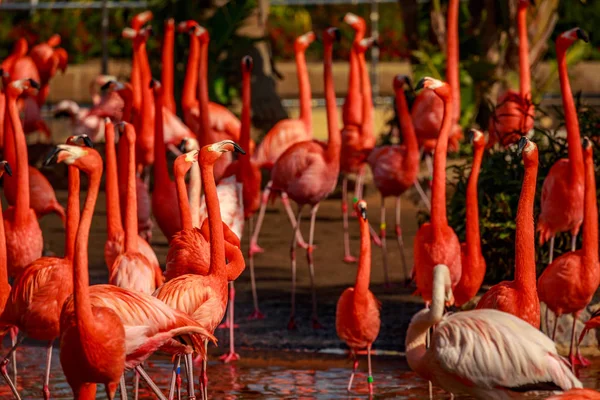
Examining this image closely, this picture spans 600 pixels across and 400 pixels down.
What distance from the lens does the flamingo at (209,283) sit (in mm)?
5445

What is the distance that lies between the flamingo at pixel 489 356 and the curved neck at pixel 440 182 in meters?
1.71

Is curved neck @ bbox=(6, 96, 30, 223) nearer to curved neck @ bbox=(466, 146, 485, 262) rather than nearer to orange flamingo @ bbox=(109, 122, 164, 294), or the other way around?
orange flamingo @ bbox=(109, 122, 164, 294)

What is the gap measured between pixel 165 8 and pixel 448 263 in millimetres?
7210

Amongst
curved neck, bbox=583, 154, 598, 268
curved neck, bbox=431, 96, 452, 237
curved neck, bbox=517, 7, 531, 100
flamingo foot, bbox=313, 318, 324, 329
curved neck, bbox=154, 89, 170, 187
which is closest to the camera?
curved neck, bbox=583, 154, 598, 268

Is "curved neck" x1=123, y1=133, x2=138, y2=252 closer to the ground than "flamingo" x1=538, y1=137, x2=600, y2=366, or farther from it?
farther from it

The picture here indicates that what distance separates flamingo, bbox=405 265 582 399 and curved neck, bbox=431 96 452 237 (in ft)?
5.60

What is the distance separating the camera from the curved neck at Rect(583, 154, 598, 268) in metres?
6.39

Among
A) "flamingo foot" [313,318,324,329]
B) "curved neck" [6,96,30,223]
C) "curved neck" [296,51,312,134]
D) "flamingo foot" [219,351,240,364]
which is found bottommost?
"flamingo foot" [219,351,240,364]

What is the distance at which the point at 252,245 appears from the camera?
28.5 ft

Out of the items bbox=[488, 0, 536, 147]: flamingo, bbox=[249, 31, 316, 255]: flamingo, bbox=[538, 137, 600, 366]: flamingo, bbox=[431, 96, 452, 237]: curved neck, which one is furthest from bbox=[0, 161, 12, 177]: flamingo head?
bbox=[249, 31, 316, 255]: flamingo

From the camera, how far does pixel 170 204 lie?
7.66m

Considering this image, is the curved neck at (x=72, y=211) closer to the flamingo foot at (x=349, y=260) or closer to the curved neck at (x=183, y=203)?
the curved neck at (x=183, y=203)

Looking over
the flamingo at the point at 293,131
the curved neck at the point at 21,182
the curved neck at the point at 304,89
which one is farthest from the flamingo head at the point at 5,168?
the curved neck at the point at 304,89

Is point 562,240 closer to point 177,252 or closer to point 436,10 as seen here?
point 177,252
